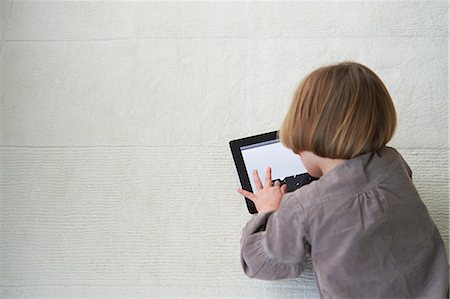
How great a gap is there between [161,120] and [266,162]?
0.27m

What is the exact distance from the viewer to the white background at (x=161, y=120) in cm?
92

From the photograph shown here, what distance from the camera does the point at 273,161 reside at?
962 mm

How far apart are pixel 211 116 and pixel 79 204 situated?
34 centimetres

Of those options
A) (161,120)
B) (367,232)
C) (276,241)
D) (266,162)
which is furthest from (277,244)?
(161,120)

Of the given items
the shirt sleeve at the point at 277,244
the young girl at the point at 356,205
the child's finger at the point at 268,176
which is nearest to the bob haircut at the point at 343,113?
the young girl at the point at 356,205

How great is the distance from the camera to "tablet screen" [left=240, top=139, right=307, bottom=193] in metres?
0.95

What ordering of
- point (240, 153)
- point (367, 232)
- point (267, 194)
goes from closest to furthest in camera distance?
point (367, 232), point (267, 194), point (240, 153)

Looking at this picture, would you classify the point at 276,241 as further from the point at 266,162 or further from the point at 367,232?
the point at 266,162

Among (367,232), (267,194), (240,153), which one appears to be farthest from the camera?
(240,153)

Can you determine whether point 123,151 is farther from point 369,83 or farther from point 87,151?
point 369,83

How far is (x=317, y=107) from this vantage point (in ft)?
2.25

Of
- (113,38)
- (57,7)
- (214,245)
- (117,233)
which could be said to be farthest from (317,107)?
(57,7)

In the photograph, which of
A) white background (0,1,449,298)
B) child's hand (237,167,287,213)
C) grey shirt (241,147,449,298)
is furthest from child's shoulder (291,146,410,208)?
white background (0,1,449,298)

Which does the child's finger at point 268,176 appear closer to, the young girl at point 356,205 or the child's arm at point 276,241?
the child's arm at point 276,241
